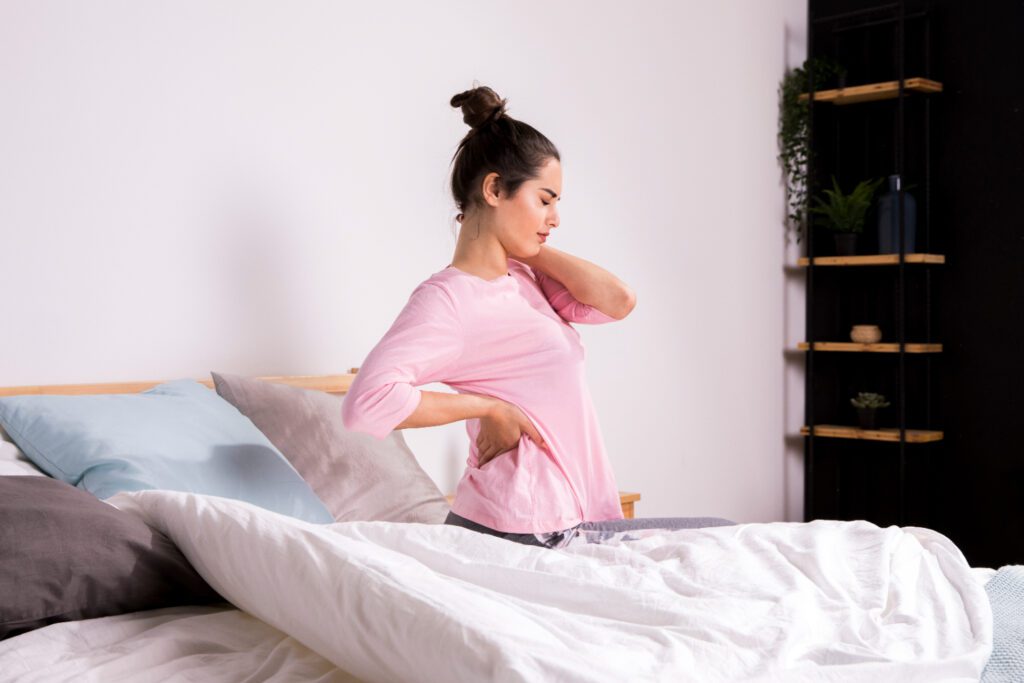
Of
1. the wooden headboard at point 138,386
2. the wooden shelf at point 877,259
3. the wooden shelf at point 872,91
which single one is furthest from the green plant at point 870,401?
the wooden headboard at point 138,386

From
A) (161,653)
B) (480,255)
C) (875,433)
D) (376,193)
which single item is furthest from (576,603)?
(875,433)

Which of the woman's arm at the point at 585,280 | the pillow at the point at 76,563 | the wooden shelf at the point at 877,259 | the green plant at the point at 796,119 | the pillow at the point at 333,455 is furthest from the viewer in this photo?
the green plant at the point at 796,119

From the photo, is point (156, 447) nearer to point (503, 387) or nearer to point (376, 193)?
point (503, 387)

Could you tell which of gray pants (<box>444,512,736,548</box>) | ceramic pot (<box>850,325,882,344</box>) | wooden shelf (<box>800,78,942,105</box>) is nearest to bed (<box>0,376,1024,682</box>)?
gray pants (<box>444,512,736,548</box>)

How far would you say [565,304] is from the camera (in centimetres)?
228

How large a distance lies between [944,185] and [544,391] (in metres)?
3.31

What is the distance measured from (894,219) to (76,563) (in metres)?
3.96

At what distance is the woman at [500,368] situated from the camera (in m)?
1.89

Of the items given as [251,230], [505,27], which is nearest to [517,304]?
[251,230]

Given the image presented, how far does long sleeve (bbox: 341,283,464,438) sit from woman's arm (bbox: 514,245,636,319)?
0.34 meters

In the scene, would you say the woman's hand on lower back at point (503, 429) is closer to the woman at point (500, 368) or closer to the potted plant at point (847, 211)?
the woman at point (500, 368)

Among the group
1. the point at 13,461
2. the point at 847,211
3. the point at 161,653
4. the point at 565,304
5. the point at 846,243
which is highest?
the point at 847,211

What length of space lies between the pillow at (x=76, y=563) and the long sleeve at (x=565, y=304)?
1036mm

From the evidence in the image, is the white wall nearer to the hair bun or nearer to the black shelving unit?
the black shelving unit
